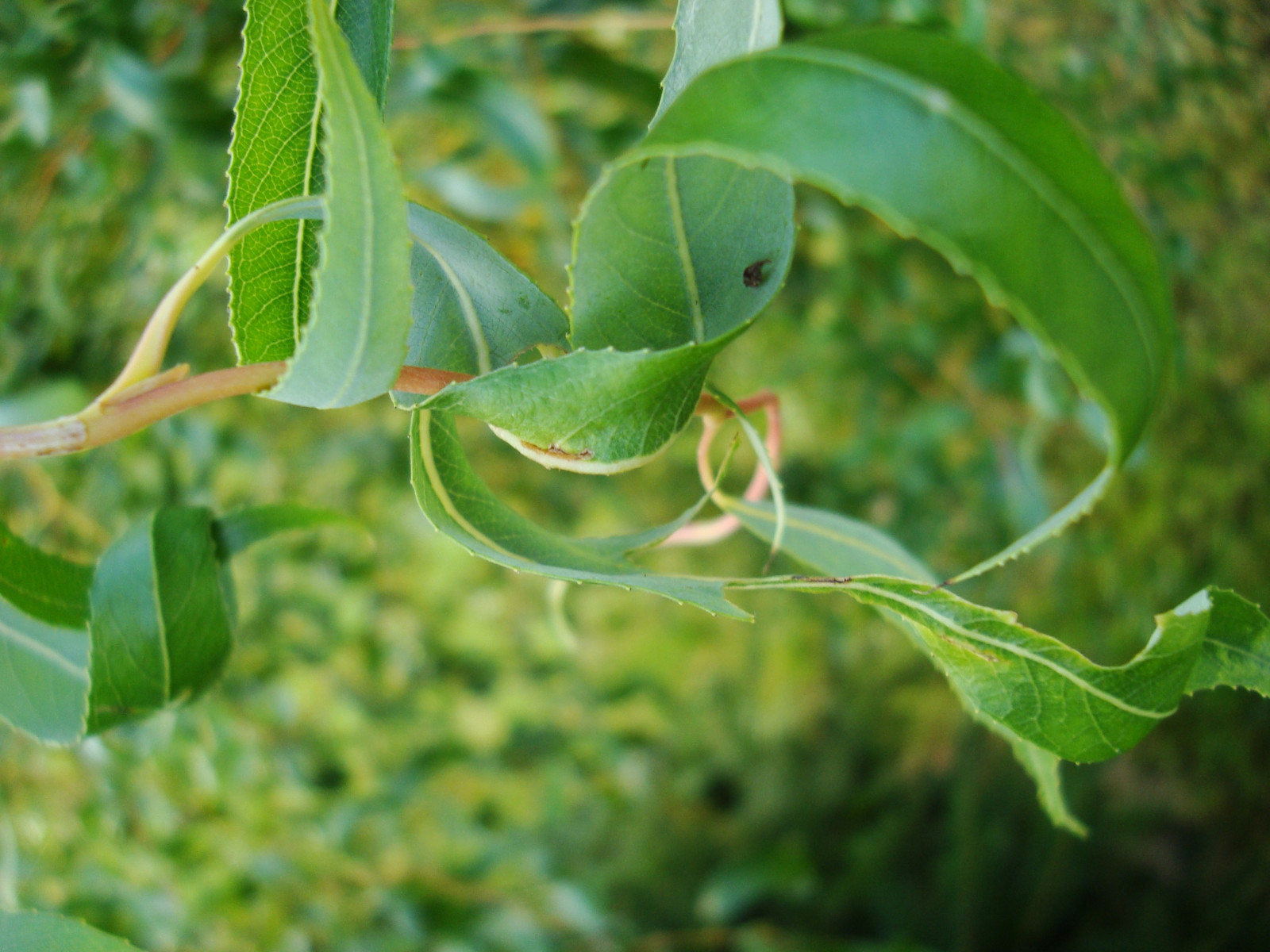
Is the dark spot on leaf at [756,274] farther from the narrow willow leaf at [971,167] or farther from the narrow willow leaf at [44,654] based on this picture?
the narrow willow leaf at [44,654]

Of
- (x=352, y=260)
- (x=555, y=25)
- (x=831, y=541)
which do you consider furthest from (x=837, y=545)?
(x=555, y=25)

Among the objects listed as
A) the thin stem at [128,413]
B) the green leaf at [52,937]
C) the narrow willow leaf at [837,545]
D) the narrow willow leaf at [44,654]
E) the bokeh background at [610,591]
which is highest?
the thin stem at [128,413]

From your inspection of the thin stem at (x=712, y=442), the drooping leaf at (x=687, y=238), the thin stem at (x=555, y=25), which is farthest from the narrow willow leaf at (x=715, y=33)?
the thin stem at (x=555, y=25)

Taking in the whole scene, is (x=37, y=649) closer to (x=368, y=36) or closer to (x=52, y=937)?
(x=52, y=937)

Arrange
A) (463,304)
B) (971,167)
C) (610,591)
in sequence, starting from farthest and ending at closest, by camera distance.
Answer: (610,591) < (463,304) < (971,167)

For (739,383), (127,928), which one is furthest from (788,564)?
(127,928)

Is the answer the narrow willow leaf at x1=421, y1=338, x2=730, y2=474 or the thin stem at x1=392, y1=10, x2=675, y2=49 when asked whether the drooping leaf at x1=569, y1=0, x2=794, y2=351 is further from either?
the thin stem at x1=392, y1=10, x2=675, y2=49

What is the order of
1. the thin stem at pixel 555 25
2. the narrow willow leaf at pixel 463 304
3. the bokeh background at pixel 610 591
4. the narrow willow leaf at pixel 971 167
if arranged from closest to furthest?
the narrow willow leaf at pixel 971 167
the narrow willow leaf at pixel 463 304
the thin stem at pixel 555 25
the bokeh background at pixel 610 591
